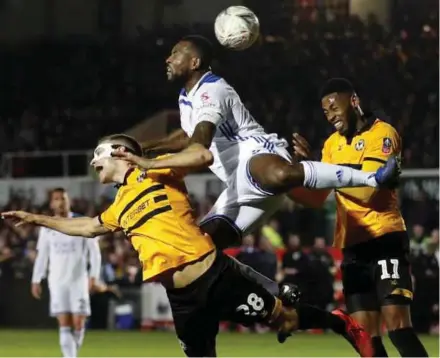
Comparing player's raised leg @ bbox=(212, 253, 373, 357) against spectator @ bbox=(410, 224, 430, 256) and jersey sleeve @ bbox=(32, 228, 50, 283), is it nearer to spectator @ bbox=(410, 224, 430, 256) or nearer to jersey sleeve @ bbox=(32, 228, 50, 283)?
jersey sleeve @ bbox=(32, 228, 50, 283)

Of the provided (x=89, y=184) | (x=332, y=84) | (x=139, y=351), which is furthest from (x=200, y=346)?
(x=89, y=184)

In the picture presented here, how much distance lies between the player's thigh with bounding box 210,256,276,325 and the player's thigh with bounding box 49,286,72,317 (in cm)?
744

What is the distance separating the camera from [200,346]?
7918 mm

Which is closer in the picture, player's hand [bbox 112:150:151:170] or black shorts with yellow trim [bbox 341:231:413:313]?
player's hand [bbox 112:150:151:170]

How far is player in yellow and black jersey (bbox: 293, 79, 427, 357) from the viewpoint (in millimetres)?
8711

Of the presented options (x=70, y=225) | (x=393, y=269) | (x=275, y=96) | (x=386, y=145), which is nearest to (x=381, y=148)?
(x=386, y=145)

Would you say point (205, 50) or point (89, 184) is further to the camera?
point (89, 184)

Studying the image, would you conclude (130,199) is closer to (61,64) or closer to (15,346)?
(15,346)

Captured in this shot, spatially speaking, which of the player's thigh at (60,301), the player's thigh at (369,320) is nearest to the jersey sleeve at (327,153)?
the player's thigh at (369,320)

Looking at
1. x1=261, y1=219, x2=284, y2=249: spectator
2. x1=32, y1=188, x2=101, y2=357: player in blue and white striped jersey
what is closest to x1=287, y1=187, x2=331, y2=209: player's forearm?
x1=32, y1=188, x2=101, y2=357: player in blue and white striped jersey

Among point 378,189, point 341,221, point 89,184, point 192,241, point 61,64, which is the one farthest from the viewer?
point 61,64

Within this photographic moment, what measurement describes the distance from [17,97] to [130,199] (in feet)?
65.5

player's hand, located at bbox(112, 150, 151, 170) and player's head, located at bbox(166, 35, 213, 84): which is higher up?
player's head, located at bbox(166, 35, 213, 84)

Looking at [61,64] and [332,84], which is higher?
[61,64]
